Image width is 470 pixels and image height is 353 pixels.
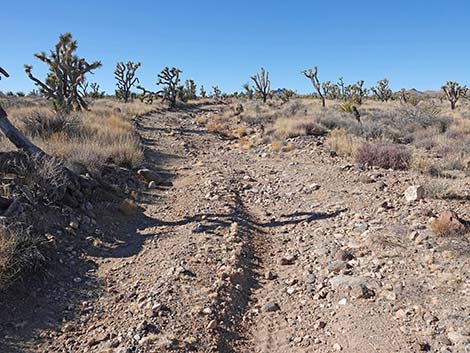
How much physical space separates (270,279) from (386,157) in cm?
556

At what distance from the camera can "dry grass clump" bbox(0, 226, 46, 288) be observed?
13.1ft

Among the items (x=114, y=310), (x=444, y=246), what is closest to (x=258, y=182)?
(x=444, y=246)

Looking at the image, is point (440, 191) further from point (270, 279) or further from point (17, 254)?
point (17, 254)

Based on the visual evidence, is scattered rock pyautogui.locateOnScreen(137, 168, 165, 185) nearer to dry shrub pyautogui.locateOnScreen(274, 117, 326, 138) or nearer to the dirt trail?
the dirt trail

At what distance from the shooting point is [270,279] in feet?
15.4

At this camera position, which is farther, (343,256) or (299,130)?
(299,130)

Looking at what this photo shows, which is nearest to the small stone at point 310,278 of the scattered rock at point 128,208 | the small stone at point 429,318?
the small stone at point 429,318

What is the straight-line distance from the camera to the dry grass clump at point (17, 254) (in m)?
4.00

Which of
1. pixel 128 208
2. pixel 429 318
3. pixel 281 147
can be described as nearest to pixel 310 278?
pixel 429 318

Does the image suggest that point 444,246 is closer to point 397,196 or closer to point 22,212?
point 397,196

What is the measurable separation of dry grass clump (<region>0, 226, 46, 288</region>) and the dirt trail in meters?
0.66

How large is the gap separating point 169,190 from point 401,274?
5163 mm

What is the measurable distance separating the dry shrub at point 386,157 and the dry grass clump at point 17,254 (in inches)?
285

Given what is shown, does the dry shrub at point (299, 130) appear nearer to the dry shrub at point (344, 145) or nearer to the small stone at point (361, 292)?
the dry shrub at point (344, 145)
